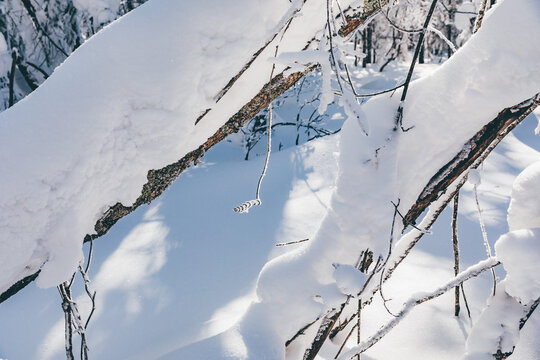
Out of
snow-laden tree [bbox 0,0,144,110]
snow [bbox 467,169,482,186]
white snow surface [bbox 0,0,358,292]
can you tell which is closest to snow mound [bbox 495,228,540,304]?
snow [bbox 467,169,482,186]

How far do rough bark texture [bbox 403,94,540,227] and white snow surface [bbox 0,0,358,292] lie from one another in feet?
2.36

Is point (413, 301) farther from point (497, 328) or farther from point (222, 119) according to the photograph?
point (222, 119)

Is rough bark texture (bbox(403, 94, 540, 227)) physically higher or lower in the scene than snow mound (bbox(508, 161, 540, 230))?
higher

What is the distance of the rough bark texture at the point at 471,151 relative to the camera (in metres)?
1.03

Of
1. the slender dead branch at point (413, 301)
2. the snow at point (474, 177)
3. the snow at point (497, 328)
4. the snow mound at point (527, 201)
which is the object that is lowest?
the snow at point (497, 328)

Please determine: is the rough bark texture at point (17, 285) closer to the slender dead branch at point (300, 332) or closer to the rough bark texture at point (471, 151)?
the slender dead branch at point (300, 332)

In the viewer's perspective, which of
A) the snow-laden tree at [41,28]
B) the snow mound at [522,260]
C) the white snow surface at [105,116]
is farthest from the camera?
the snow-laden tree at [41,28]

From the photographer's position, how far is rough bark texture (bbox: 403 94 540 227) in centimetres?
103

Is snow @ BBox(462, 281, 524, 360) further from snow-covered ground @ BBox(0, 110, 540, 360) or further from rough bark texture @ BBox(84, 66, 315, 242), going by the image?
rough bark texture @ BBox(84, 66, 315, 242)

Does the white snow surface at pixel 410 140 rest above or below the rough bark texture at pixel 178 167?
below

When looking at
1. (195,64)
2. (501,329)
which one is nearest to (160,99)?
(195,64)

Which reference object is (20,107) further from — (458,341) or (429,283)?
(429,283)

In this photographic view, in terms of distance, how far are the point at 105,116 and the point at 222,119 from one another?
35cm

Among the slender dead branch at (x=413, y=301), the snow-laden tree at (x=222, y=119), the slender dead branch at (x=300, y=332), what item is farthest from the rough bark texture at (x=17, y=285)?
the slender dead branch at (x=413, y=301)
